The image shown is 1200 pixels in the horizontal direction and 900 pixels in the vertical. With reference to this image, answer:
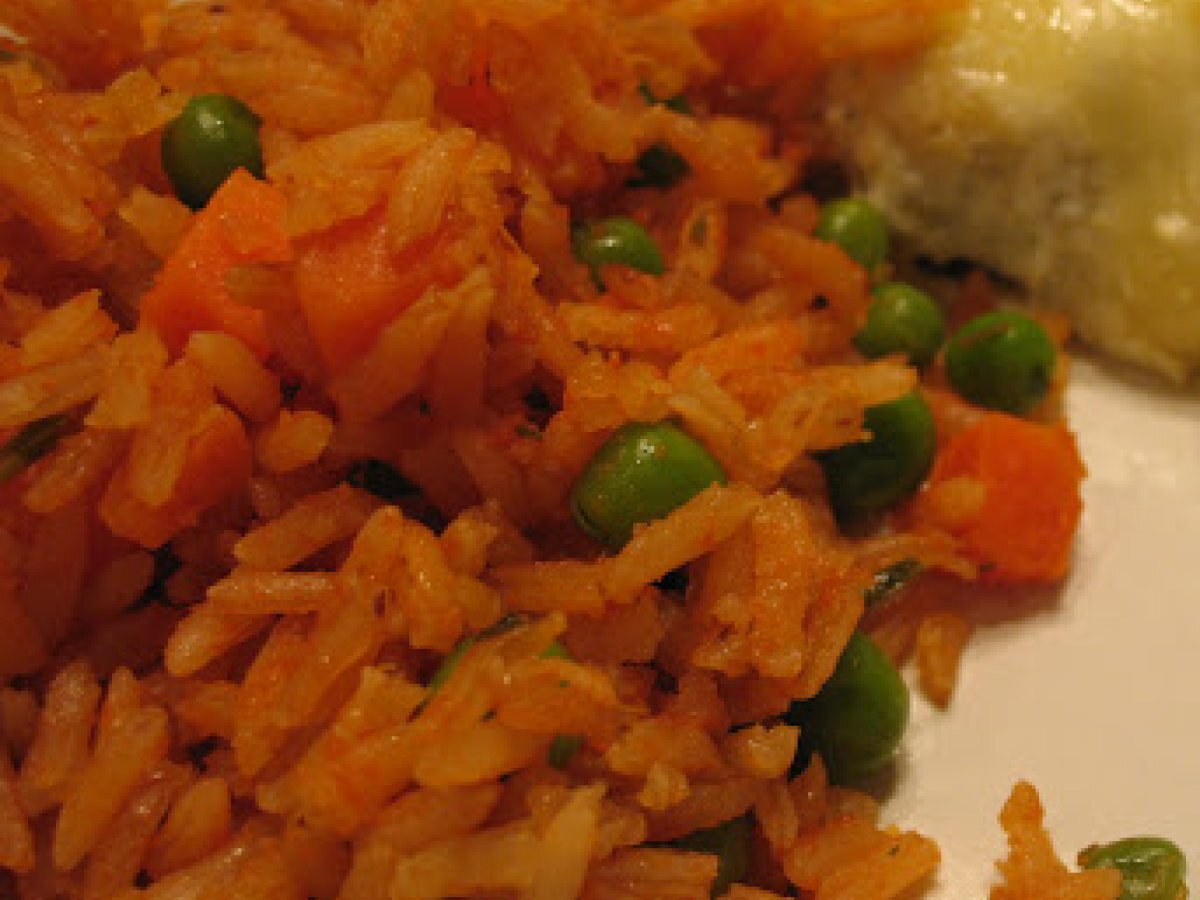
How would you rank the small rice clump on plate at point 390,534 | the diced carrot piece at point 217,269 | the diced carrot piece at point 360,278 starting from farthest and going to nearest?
the diced carrot piece at point 217,269
the diced carrot piece at point 360,278
the small rice clump on plate at point 390,534

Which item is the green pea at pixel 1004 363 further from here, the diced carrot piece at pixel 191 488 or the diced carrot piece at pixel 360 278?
the diced carrot piece at pixel 191 488

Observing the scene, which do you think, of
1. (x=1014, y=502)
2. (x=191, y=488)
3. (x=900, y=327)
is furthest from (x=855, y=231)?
(x=191, y=488)

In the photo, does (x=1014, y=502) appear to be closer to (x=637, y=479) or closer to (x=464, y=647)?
(x=637, y=479)

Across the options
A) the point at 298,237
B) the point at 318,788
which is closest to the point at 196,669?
the point at 318,788

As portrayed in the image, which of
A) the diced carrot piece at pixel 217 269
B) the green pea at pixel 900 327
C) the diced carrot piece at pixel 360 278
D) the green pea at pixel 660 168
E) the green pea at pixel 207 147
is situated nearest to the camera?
the diced carrot piece at pixel 360 278

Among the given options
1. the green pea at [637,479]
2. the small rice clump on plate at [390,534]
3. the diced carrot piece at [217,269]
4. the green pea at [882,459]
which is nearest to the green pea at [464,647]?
the small rice clump on plate at [390,534]

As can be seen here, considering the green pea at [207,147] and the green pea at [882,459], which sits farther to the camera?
the green pea at [882,459]

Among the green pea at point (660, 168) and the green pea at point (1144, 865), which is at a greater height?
the green pea at point (660, 168)

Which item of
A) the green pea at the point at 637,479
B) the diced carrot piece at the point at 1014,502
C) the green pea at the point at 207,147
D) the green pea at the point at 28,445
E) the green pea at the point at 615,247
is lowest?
the diced carrot piece at the point at 1014,502
